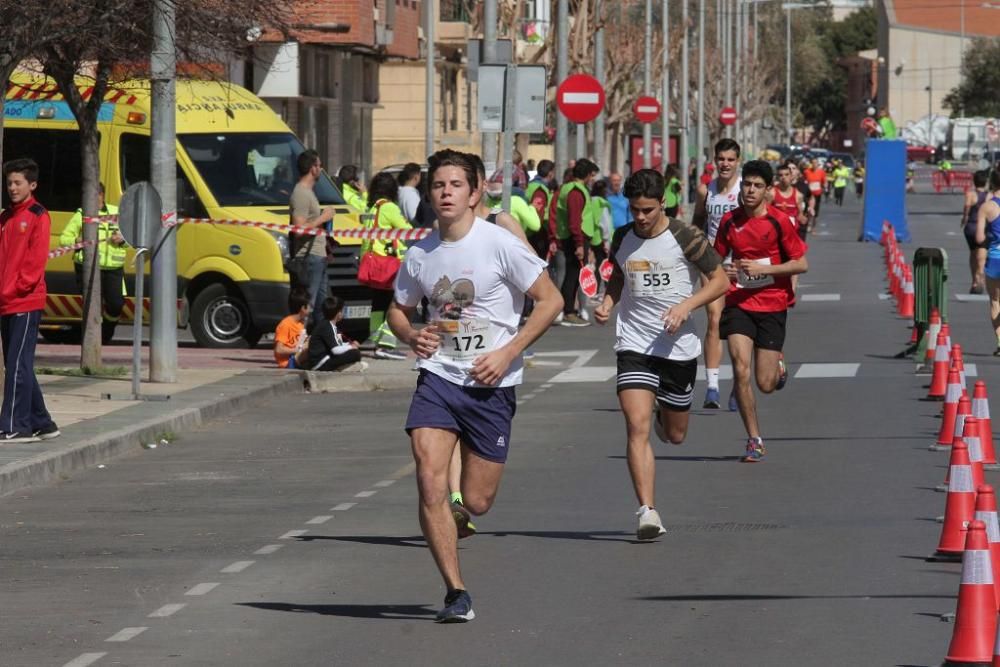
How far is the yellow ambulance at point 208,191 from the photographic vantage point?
923 inches

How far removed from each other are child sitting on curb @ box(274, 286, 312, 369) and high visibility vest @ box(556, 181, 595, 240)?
6.63 metres

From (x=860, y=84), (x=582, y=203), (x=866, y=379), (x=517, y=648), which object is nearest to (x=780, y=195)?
(x=582, y=203)

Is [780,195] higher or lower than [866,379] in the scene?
higher

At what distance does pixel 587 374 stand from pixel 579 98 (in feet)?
39.3

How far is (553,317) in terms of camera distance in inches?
359

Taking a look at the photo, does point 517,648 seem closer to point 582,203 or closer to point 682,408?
point 682,408

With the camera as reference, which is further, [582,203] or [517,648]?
[582,203]

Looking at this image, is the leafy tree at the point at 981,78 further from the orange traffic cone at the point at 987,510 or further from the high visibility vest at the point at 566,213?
the orange traffic cone at the point at 987,510

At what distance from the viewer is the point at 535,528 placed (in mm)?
11398

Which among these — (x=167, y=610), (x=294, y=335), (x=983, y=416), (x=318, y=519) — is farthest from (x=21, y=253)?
Answer: (x=294, y=335)

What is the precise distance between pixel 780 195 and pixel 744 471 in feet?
39.9

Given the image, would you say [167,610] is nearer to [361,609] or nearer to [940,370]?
[361,609]

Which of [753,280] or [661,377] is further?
[753,280]

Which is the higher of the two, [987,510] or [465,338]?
[465,338]
